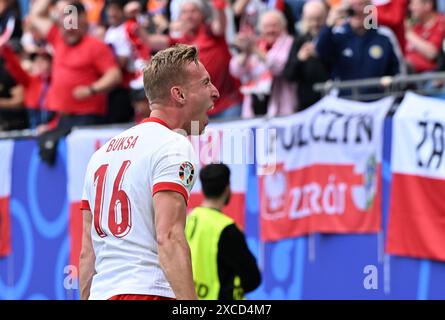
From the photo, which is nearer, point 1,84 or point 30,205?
point 30,205

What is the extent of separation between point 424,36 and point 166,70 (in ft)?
21.3

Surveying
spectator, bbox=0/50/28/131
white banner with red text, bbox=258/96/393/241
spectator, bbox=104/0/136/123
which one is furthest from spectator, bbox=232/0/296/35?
spectator, bbox=0/50/28/131

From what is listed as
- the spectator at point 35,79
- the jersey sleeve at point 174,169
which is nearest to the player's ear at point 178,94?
the jersey sleeve at point 174,169

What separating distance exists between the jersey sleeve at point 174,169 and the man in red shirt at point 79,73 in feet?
24.3

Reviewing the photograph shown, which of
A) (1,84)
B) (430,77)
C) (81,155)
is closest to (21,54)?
(1,84)

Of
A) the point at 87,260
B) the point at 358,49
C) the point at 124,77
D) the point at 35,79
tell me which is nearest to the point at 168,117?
the point at 87,260

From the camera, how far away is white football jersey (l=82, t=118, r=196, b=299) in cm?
536

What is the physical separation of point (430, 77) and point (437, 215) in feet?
4.09

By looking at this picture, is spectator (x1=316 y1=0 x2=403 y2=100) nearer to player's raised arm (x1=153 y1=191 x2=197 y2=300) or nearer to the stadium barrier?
the stadium barrier

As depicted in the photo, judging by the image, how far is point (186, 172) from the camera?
5.37 metres

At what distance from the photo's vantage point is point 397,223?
381 inches

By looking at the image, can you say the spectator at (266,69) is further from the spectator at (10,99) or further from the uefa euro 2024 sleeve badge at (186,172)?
the uefa euro 2024 sleeve badge at (186,172)

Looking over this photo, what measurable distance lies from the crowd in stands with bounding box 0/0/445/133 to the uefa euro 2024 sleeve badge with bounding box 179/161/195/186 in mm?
5782
